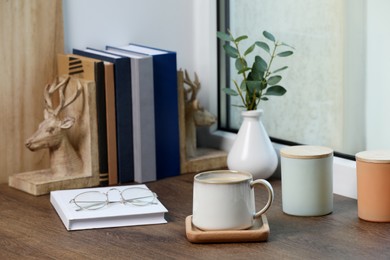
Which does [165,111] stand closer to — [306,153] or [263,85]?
[263,85]

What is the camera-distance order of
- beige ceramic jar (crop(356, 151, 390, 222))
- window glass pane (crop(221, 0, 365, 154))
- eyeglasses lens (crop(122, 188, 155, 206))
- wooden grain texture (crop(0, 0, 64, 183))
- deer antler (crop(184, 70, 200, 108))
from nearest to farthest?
beige ceramic jar (crop(356, 151, 390, 222)), eyeglasses lens (crop(122, 188, 155, 206)), window glass pane (crop(221, 0, 365, 154)), wooden grain texture (crop(0, 0, 64, 183)), deer antler (crop(184, 70, 200, 108))

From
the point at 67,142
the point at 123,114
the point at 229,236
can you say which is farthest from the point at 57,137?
the point at 229,236

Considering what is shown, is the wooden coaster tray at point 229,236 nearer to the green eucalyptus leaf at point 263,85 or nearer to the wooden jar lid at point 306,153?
the wooden jar lid at point 306,153

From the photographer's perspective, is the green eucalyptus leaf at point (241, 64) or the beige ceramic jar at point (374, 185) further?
the green eucalyptus leaf at point (241, 64)

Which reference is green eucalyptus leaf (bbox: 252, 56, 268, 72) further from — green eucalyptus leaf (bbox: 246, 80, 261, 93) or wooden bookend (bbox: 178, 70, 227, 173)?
wooden bookend (bbox: 178, 70, 227, 173)

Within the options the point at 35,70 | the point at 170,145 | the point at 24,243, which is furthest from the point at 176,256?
the point at 35,70

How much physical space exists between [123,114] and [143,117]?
4cm

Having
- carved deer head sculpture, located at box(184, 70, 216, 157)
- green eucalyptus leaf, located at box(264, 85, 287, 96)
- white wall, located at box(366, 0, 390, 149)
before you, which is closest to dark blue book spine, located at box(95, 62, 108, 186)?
carved deer head sculpture, located at box(184, 70, 216, 157)

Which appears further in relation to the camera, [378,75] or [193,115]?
[193,115]

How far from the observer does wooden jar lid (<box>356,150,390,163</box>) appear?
1481mm

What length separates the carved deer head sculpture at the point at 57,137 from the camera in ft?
5.76

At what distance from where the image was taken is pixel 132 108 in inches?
71.4

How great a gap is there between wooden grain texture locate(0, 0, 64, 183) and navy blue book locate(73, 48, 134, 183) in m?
0.10

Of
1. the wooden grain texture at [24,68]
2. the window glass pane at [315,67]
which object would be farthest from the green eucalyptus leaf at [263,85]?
the wooden grain texture at [24,68]
